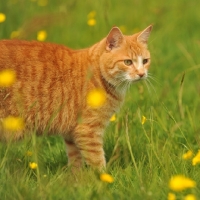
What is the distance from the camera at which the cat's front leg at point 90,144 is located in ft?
13.0

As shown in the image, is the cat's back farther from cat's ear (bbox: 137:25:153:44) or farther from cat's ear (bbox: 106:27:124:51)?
cat's ear (bbox: 137:25:153:44)

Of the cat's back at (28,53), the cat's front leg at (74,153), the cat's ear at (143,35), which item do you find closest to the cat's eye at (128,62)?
the cat's ear at (143,35)

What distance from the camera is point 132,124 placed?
4.48m

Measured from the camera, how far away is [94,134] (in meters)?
3.98

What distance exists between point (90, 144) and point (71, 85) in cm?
43

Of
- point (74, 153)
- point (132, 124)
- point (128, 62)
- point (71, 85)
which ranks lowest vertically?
point (74, 153)

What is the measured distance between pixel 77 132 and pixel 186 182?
4.78ft

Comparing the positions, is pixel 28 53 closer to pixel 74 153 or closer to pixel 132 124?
pixel 74 153

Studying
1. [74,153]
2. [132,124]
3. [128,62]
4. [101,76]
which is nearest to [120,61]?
[128,62]

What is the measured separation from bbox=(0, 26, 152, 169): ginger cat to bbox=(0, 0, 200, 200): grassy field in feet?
0.45

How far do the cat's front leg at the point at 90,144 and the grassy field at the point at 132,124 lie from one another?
0.10m

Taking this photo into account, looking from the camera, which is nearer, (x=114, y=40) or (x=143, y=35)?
(x=114, y=40)

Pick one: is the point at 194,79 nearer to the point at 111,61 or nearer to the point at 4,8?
the point at 111,61

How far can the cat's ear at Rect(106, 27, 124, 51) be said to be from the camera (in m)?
4.09
